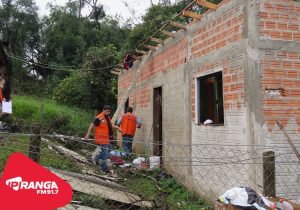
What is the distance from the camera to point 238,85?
599 centimetres

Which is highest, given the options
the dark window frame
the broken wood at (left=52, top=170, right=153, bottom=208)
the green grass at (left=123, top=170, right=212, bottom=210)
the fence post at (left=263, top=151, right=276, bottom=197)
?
the dark window frame

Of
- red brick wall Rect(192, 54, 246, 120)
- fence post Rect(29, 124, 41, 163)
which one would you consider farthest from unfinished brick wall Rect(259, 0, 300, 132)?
fence post Rect(29, 124, 41, 163)

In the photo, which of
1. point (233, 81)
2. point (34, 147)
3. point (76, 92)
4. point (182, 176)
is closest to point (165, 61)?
point (182, 176)

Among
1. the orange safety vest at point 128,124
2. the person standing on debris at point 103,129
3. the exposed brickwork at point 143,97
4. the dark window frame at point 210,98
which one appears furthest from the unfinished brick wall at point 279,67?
the exposed brickwork at point 143,97

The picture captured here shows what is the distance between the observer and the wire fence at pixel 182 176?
4.05 metres

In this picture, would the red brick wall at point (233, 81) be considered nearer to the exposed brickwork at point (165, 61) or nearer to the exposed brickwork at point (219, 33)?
the exposed brickwork at point (219, 33)

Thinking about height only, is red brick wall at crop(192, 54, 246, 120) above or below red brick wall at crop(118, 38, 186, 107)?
below

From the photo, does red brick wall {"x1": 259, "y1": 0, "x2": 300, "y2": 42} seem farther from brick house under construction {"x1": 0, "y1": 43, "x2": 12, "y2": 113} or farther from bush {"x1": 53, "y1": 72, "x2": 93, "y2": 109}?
bush {"x1": 53, "y1": 72, "x2": 93, "y2": 109}

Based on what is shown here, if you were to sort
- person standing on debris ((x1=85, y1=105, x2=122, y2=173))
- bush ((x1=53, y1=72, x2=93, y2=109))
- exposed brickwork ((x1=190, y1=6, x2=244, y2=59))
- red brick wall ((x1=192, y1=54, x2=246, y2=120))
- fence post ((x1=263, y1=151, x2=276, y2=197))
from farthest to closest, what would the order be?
bush ((x1=53, y1=72, x2=93, y2=109)) < person standing on debris ((x1=85, y1=105, x2=122, y2=173)) < exposed brickwork ((x1=190, y1=6, x2=244, y2=59)) < red brick wall ((x1=192, y1=54, x2=246, y2=120)) < fence post ((x1=263, y1=151, x2=276, y2=197))

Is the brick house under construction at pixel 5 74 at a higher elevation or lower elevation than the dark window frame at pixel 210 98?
higher

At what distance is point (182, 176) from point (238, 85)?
10.2 feet

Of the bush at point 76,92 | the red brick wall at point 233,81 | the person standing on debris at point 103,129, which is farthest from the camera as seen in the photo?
the bush at point 76,92

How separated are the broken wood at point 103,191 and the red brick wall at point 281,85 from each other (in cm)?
257

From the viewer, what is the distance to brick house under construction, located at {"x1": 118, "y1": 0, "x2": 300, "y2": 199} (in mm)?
5656
